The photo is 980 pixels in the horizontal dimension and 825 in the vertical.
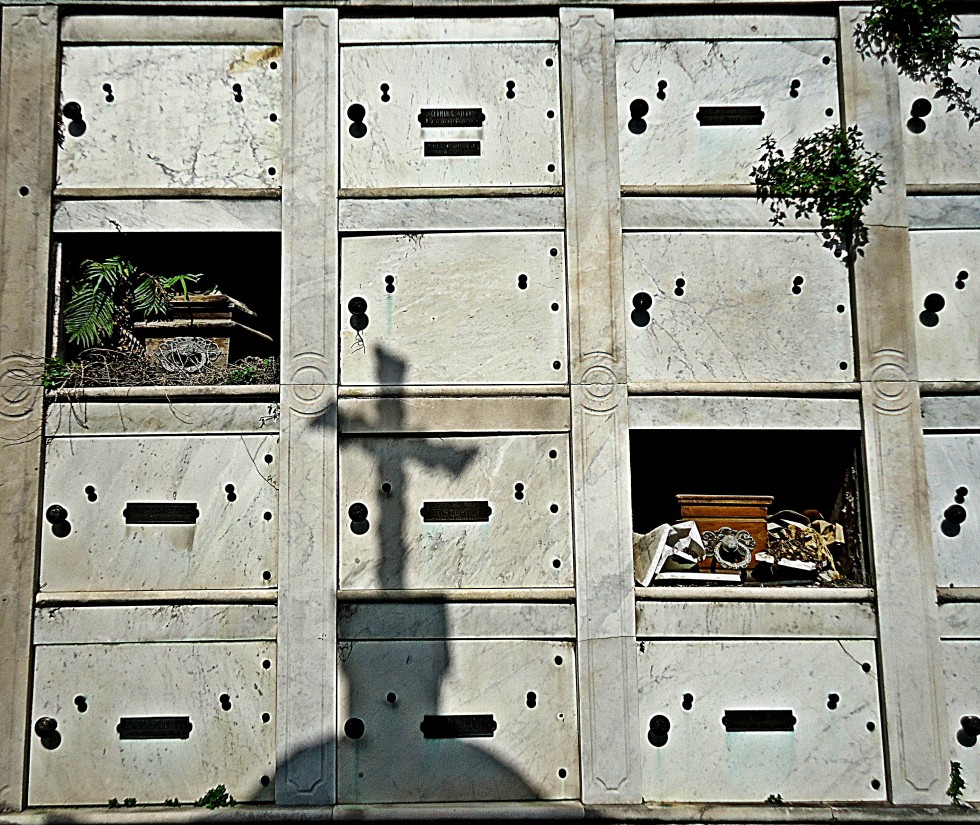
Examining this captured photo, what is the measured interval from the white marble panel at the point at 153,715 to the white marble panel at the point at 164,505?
571mm

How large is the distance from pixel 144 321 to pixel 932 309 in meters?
6.88

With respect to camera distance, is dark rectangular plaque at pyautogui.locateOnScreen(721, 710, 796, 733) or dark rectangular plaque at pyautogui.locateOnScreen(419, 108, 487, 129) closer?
dark rectangular plaque at pyautogui.locateOnScreen(721, 710, 796, 733)

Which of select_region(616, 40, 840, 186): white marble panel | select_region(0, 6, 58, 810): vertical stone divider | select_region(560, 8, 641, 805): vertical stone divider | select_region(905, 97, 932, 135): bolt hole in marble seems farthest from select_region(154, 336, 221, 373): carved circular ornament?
select_region(905, 97, 932, 135): bolt hole in marble

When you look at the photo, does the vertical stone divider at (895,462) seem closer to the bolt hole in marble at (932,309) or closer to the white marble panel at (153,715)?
the bolt hole in marble at (932,309)

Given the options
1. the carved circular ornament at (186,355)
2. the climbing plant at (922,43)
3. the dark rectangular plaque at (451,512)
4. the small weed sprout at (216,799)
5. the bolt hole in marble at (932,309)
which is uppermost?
the climbing plant at (922,43)

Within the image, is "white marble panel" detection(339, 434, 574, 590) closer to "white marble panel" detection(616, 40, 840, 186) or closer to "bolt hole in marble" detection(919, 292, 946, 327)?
"white marble panel" detection(616, 40, 840, 186)

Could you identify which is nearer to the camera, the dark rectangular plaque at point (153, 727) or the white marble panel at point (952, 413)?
the dark rectangular plaque at point (153, 727)

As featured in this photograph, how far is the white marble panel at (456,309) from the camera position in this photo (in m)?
7.93

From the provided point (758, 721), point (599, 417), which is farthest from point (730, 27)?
point (758, 721)

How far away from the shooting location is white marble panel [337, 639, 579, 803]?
7.44 m

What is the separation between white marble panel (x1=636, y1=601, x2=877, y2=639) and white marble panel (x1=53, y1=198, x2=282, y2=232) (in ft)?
15.1

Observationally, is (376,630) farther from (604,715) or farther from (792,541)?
(792,541)

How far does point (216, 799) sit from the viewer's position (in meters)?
7.33

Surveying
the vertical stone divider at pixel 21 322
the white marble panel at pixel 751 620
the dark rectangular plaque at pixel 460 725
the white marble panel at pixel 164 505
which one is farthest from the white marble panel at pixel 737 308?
the vertical stone divider at pixel 21 322
